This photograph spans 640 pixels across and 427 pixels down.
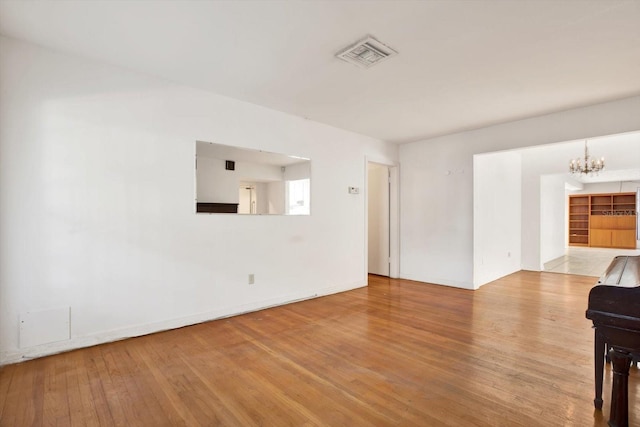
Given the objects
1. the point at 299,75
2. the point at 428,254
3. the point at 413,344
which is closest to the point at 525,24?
the point at 299,75

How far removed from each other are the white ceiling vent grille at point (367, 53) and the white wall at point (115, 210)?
1.58m

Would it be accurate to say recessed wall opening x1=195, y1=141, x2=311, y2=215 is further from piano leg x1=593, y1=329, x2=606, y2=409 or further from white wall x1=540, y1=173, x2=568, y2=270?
white wall x1=540, y1=173, x2=568, y2=270

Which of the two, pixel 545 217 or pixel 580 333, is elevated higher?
pixel 545 217

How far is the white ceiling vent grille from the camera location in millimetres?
2408

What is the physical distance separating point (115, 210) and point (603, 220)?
1480 centimetres

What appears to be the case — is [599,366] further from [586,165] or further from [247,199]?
[586,165]

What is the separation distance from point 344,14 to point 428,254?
432 centimetres

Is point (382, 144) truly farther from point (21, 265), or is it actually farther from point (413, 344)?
point (21, 265)

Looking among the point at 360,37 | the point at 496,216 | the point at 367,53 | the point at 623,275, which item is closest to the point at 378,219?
the point at 496,216

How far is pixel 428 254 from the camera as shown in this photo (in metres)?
5.39

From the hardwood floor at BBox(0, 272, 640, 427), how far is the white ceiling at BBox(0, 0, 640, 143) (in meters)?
2.53

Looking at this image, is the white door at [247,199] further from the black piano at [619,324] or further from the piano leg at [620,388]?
the piano leg at [620,388]

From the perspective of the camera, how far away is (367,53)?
2.55m

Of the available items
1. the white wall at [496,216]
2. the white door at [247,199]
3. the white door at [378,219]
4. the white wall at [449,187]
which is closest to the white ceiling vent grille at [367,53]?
the white door at [247,199]
